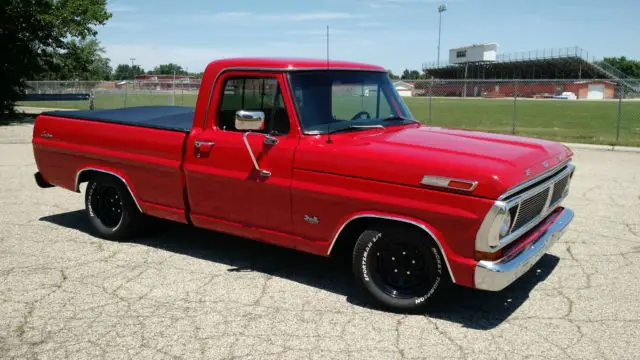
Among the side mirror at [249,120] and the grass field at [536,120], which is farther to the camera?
the grass field at [536,120]

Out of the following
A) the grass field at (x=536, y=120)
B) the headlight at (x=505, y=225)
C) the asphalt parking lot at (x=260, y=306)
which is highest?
the headlight at (x=505, y=225)

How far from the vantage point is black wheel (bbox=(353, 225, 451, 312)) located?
4.12 meters

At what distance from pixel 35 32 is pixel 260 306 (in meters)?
22.6

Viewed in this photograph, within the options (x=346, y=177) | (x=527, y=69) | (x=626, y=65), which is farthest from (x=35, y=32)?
(x=626, y=65)

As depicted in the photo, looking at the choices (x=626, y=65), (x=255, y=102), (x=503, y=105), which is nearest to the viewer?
(x=255, y=102)

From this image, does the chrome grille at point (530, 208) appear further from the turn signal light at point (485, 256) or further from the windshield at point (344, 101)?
the windshield at point (344, 101)

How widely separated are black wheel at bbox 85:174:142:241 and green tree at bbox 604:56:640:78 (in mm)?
158659

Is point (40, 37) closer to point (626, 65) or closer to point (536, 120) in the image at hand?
point (536, 120)

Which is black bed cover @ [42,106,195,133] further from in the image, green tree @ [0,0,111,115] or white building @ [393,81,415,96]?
green tree @ [0,0,111,115]

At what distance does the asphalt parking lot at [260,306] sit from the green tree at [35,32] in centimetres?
1774

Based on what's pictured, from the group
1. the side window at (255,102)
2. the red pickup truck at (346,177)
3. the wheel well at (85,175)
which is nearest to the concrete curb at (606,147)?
the red pickup truck at (346,177)

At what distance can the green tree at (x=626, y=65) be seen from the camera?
144 m

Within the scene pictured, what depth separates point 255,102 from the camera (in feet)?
15.9

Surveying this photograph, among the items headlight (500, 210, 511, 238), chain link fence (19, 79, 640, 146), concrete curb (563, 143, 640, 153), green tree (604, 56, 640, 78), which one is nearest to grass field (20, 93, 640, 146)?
chain link fence (19, 79, 640, 146)
